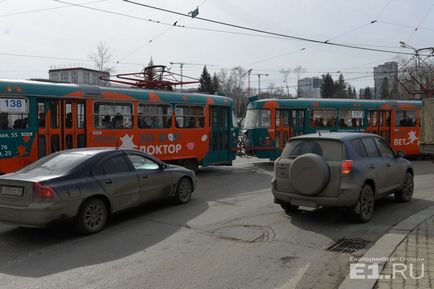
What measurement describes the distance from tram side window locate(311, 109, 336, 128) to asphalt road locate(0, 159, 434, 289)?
392 inches

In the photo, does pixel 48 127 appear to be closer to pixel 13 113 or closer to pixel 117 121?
pixel 13 113

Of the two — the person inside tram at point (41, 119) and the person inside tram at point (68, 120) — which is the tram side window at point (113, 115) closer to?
the person inside tram at point (68, 120)

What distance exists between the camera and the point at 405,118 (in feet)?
73.2

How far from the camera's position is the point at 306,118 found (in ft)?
65.0

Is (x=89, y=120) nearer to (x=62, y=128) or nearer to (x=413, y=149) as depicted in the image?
(x=62, y=128)

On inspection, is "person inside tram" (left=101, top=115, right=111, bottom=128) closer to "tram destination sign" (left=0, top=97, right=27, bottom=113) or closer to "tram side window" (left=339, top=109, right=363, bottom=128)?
"tram destination sign" (left=0, top=97, right=27, bottom=113)

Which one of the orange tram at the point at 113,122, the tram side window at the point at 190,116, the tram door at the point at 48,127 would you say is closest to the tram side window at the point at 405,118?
the orange tram at the point at 113,122

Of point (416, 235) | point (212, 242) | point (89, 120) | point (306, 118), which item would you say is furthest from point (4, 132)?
point (306, 118)

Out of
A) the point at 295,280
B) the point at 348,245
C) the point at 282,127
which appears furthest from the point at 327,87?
the point at 295,280

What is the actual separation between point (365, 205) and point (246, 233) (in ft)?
7.61

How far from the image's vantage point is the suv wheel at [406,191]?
998cm

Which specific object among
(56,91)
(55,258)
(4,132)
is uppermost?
(56,91)

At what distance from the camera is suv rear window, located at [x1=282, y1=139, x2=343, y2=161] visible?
26.5 feet

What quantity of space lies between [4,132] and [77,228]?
16.5 ft
